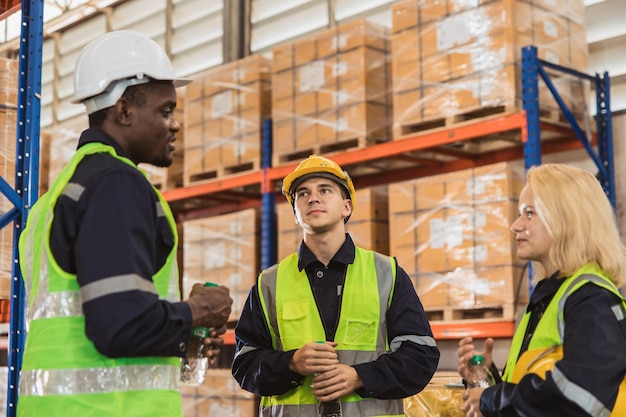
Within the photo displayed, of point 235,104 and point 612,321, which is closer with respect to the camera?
point 612,321

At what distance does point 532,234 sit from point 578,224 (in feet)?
0.55

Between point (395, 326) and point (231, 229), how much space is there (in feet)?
17.0

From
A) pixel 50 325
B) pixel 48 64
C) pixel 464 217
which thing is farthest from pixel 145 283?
pixel 48 64

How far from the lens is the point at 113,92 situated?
252 cm

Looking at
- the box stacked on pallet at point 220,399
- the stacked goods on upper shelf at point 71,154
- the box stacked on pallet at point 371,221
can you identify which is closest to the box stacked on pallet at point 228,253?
the box stacked on pallet at point 220,399

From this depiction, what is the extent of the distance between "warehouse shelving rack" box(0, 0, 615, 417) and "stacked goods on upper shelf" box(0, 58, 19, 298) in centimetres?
35

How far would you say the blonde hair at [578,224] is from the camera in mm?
2729

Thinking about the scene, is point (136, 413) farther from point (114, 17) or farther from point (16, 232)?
point (114, 17)

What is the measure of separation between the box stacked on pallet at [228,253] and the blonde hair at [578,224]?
5646 millimetres

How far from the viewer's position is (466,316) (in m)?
6.79

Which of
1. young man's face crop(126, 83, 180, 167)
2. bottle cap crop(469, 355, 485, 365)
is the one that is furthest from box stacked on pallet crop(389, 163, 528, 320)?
young man's face crop(126, 83, 180, 167)

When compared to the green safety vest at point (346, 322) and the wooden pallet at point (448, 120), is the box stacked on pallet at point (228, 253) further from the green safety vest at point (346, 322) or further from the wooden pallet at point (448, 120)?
the green safety vest at point (346, 322)

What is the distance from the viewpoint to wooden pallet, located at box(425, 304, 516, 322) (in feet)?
20.6

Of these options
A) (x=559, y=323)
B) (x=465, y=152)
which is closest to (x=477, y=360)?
(x=559, y=323)
